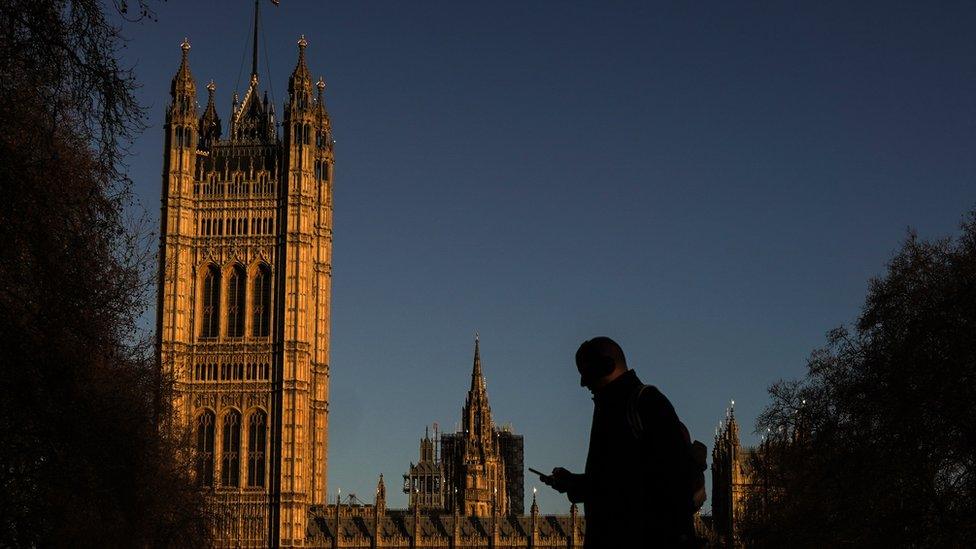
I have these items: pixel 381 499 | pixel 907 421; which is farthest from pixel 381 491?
pixel 907 421

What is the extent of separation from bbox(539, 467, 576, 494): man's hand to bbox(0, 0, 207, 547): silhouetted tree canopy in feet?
33.1

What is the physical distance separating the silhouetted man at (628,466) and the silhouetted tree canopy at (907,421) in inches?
1051

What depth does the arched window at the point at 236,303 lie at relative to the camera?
10588 centimetres

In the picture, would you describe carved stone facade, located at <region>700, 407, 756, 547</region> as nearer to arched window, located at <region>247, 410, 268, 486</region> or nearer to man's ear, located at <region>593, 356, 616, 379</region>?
arched window, located at <region>247, 410, 268, 486</region>

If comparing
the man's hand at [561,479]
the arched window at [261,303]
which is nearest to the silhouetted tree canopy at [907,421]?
the man's hand at [561,479]

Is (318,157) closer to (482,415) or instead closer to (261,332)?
(261,332)

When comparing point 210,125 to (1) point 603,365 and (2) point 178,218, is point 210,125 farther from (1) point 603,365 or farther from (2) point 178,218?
(1) point 603,365

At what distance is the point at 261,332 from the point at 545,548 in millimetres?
26743

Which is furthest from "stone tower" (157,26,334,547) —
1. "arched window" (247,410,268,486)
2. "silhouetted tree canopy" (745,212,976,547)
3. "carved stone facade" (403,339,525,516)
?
"silhouetted tree canopy" (745,212,976,547)

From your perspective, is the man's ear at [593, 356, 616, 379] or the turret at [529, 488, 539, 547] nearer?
the man's ear at [593, 356, 616, 379]

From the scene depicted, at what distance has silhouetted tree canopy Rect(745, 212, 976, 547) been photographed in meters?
35.0

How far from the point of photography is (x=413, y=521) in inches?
4377

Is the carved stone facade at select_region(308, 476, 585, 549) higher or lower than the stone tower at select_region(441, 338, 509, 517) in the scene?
lower

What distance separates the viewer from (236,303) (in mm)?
106250
